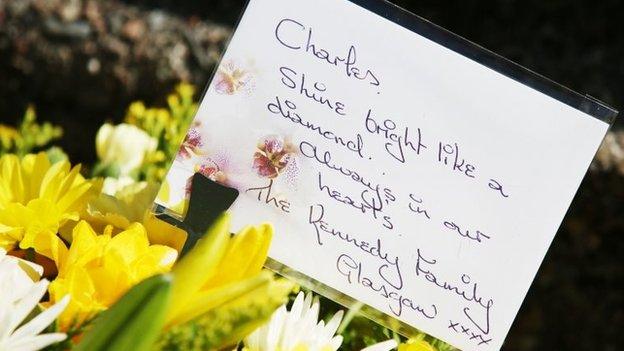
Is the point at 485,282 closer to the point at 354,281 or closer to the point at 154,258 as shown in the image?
the point at 354,281

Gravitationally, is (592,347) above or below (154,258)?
above

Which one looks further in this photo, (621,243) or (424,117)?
(621,243)

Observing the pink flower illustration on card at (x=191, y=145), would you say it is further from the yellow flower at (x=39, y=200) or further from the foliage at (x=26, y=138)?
the foliage at (x=26, y=138)

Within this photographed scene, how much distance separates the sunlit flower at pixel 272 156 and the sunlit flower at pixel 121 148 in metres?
0.28

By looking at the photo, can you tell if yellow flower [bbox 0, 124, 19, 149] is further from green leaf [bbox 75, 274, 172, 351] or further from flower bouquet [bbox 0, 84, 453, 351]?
green leaf [bbox 75, 274, 172, 351]

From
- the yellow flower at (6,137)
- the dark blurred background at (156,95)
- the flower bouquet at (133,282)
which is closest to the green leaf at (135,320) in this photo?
the flower bouquet at (133,282)

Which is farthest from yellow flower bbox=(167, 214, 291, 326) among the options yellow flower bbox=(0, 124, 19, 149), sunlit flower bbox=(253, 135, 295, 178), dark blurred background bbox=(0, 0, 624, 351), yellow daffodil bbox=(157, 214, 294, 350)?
dark blurred background bbox=(0, 0, 624, 351)

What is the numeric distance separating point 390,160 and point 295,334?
0.18 meters

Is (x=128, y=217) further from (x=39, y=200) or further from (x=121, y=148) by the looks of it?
(x=121, y=148)

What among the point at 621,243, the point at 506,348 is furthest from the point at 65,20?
the point at 621,243

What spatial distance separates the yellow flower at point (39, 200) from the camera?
665mm

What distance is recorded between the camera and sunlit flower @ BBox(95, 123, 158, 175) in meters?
0.95

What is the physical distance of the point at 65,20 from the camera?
2.12 metres

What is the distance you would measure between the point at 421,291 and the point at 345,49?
224 mm
